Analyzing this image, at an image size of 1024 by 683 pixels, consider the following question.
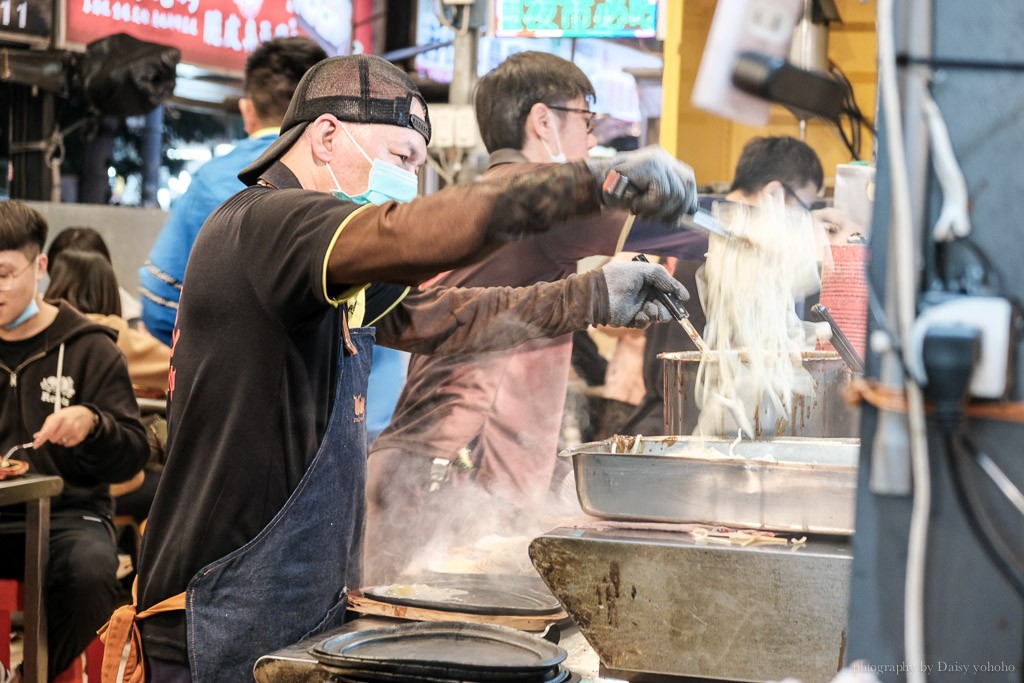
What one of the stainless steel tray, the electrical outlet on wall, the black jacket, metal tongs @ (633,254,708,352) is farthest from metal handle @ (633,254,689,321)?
the black jacket

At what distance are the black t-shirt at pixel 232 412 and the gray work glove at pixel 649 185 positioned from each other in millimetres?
626

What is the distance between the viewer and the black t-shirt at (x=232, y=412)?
7.06ft

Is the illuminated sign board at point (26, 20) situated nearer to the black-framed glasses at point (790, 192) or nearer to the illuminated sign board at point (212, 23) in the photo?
the illuminated sign board at point (212, 23)

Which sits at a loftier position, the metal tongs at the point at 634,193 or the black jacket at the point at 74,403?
the metal tongs at the point at 634,193

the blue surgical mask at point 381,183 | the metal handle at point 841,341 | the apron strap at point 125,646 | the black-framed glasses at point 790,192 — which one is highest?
the black-framed glasses at point 790,192

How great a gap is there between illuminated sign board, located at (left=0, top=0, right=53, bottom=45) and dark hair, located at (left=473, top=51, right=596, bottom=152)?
5002 millimetres

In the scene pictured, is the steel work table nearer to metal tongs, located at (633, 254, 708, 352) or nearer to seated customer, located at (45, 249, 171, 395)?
seated customer, located at (45, 249, 171, 395)

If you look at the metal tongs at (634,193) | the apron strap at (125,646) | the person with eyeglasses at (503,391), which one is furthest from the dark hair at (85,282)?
the metal tongs at (634,193)

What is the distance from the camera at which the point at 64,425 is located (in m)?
4.17

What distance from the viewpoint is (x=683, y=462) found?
83.8 inches

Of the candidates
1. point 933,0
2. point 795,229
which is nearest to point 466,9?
point 795,229

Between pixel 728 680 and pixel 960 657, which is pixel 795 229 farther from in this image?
pixel 960 657

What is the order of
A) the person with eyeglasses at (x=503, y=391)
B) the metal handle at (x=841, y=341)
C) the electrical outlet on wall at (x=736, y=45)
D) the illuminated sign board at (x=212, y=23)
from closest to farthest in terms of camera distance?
the electrical outlet on wall at (x=736, y=45) < the metal handle at (x=841, y=341) < the person with eyeglasses at (x=503, y=391) < the illuminated sign board at (x=212, y=23)

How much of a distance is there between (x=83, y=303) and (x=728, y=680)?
A: 4.38 meters
